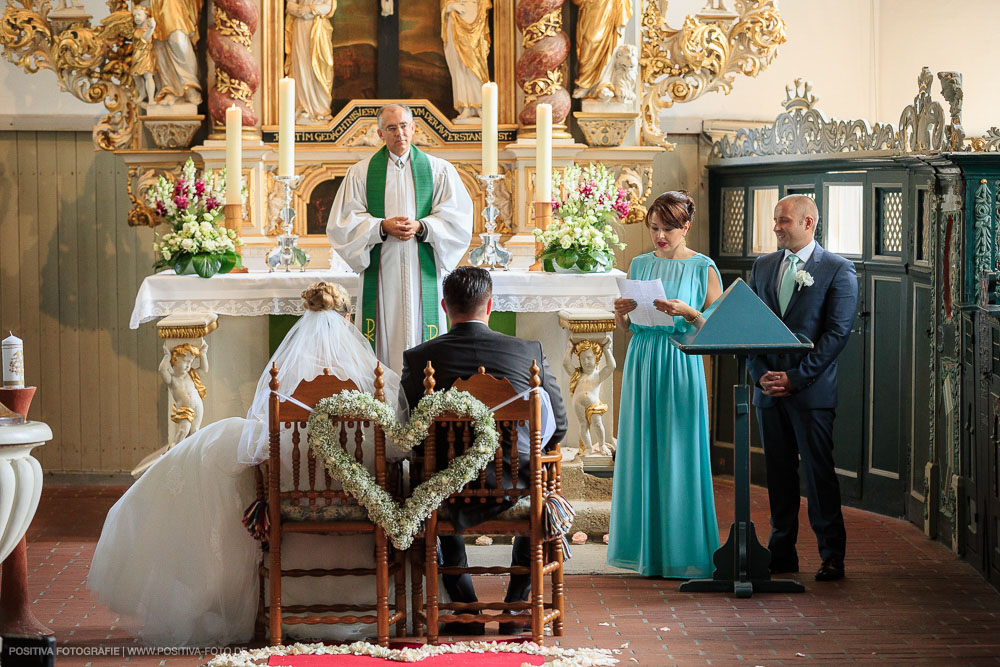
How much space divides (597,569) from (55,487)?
4.16m

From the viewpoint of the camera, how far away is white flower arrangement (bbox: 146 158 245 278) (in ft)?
21.7

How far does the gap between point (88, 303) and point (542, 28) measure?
3.62m

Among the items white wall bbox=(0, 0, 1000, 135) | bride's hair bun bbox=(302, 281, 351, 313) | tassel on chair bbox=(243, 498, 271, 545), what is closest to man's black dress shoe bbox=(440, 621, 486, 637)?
tassel on chair bbox=(243, 498, 271, 545)

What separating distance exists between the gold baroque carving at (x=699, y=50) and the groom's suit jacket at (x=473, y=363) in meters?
3.44

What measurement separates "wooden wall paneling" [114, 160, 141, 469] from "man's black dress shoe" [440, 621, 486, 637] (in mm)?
4612

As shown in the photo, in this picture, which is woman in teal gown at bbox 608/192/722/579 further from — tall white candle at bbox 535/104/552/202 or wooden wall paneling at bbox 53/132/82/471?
wooden wall paneling at bbox 53/132/82/471

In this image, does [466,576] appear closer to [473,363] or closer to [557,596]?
[557,596]

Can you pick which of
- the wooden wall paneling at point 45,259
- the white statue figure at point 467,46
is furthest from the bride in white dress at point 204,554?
the wooden wall paneling at point 45,259

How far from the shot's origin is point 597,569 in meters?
5.73

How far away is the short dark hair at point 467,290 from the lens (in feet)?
14.8

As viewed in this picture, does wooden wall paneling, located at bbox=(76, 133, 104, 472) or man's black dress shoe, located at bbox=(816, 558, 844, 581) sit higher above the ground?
wooden wall paneling, located at bbox=(76, 133, 104, 472)

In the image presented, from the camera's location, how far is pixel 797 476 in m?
5.61

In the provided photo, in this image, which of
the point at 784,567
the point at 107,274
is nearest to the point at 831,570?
the point at 784,567

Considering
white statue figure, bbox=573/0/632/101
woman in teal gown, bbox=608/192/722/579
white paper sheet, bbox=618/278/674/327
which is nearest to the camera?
white paper sheet, bbox=618/278/674/327
